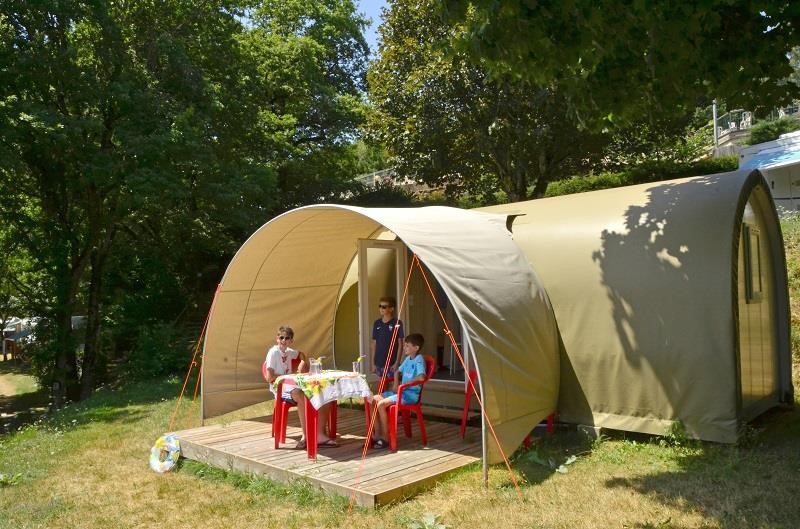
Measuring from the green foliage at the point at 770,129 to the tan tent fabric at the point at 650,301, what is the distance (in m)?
23.7

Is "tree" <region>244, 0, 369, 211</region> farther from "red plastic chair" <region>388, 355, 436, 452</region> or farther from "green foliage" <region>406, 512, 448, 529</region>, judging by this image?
"green foliage" <region>406, 512, 448, 529</region>

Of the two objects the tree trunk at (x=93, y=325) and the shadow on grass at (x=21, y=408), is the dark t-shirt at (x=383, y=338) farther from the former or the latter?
the tree trunk at (x=93, y=325)

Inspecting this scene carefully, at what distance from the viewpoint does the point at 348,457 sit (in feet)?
20.4

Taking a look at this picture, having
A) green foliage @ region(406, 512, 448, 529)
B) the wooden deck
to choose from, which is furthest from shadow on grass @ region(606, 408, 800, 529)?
the wooden deck

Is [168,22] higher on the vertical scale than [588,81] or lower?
higher

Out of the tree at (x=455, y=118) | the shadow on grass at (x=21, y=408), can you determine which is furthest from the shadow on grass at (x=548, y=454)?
the shadow on grass at (x=21, y=408)

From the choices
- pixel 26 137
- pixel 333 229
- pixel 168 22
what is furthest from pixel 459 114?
pixel 26 137

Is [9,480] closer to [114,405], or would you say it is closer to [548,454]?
[114,405]

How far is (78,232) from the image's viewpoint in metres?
14.6

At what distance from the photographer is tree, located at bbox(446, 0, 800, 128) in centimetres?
512

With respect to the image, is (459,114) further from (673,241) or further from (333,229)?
(673,241)

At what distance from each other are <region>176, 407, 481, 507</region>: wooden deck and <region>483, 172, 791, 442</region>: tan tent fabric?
1.46 metres

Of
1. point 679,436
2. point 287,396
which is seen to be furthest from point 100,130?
point 679,436

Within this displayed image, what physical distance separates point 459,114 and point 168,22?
6678 mm
